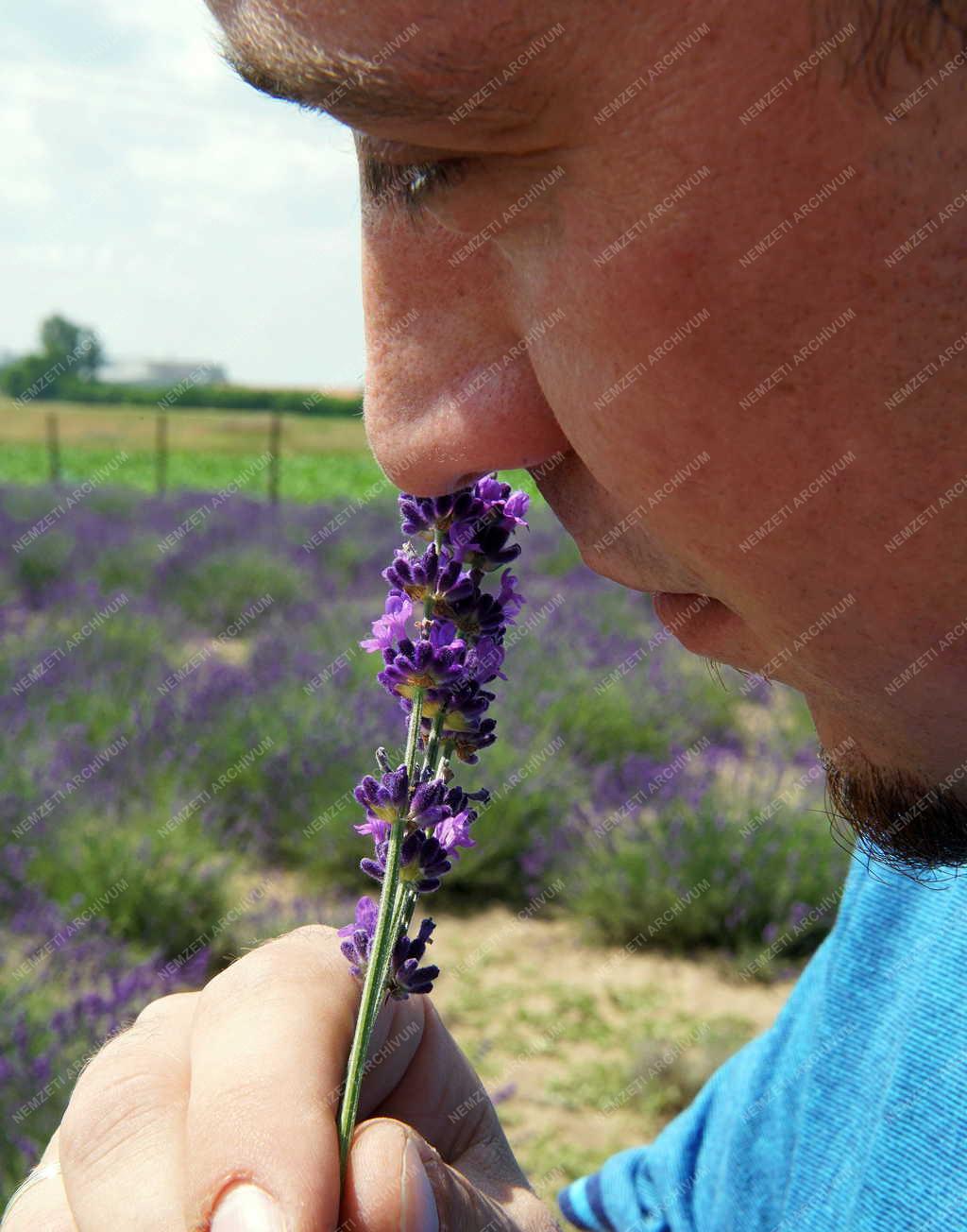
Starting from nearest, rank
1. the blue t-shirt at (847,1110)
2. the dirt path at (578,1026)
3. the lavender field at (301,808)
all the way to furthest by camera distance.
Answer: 1. the blue t-shirt at (847,1110)
2. the dirt path at (578,1026)
3. the lavender field at (301,808)

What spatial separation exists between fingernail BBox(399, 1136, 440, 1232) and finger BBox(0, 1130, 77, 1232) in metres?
0.30

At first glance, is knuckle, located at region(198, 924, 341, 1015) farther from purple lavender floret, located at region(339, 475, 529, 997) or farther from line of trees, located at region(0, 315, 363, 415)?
line of trees, located at region(0, 315, 363, 415)

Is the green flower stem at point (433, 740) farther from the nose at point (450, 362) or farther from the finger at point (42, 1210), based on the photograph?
the finger at point (42, 1210)

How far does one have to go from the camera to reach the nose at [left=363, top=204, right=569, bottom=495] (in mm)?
864

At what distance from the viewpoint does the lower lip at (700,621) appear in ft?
3.22

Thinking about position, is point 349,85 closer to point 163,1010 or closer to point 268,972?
point 268,972

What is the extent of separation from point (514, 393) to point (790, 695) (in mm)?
6962

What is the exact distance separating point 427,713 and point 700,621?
0.27 m

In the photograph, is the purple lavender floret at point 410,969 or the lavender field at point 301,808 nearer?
the purple lavender floret at point 410,969

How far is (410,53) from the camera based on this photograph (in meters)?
0.70

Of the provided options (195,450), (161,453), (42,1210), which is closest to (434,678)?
(42,1210)

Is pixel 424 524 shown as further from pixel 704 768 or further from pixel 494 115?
pixel 704 768

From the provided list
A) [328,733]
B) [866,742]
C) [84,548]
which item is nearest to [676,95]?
[866,742]

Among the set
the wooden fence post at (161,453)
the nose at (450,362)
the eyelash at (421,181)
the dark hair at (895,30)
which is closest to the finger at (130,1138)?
the nose at (450,362)
